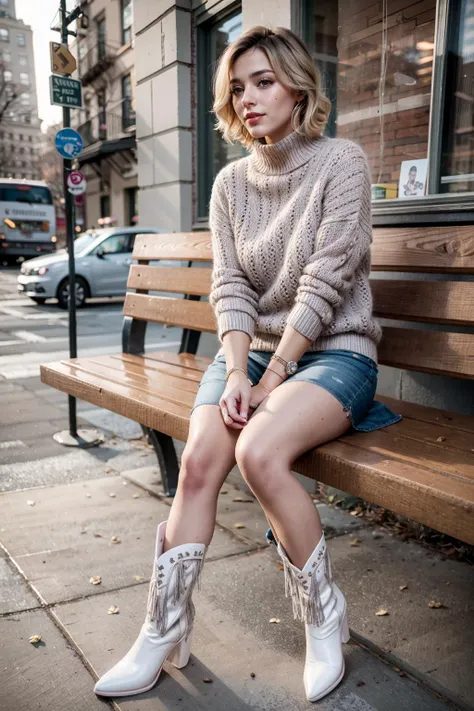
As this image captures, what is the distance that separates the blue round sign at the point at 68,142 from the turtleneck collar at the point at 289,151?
2756 millimetres

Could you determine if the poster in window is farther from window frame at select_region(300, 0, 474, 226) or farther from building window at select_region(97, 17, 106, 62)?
building window at select_region(97, 17, 106, 62)

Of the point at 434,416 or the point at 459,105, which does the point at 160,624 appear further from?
the point at 459,105

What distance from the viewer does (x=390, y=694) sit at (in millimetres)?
2002

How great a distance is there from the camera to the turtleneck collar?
8.00 ft

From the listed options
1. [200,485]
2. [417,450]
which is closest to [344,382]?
[417,450]

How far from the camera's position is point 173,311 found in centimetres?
372

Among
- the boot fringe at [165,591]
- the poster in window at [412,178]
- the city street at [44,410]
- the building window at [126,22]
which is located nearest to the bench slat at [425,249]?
the poster in window at [412,178]

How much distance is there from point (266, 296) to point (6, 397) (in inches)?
154

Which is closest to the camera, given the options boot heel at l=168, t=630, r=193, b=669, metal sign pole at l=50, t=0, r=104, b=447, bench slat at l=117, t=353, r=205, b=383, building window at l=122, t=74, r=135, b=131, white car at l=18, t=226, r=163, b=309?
boot heel at l=168, t=630, r=193, b=669

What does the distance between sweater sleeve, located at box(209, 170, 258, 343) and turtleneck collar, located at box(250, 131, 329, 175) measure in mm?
278

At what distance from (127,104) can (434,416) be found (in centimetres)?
2707

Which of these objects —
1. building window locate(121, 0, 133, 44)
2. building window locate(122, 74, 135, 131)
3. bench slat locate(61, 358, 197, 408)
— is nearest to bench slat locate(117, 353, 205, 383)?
bench slat locate(61, 358, 197, 408)

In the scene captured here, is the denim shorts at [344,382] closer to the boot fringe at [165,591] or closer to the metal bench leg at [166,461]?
the boot fringe at [165,591]

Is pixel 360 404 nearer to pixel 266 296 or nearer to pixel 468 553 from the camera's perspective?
pixel 266 296
